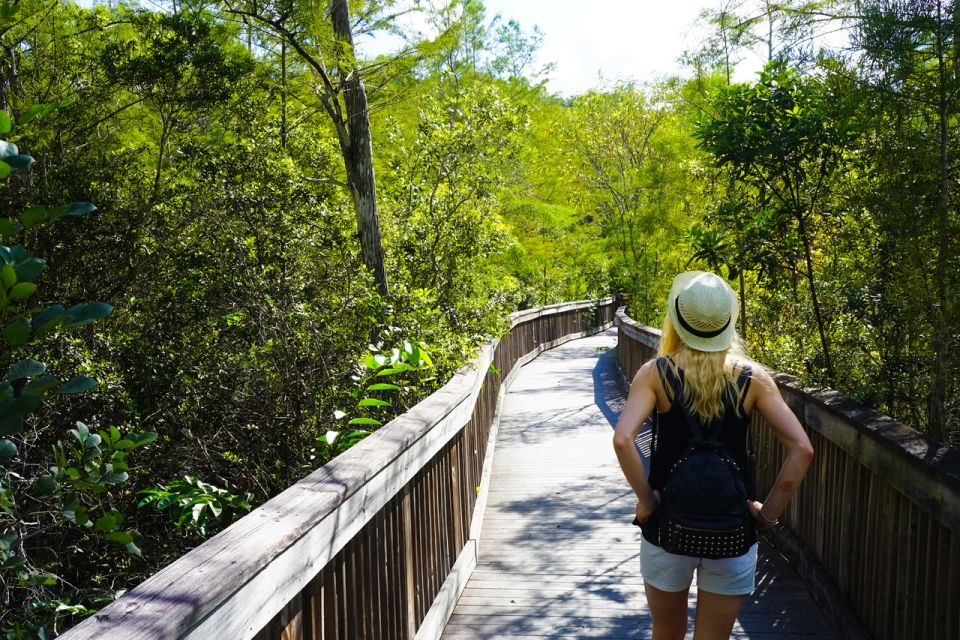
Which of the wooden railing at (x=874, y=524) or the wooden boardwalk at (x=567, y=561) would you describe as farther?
the wooden boardwalk at (x=567, y=561)

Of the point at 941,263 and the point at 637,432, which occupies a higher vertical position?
the point at 941,263

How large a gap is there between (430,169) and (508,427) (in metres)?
3.50

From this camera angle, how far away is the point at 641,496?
9.36 ft

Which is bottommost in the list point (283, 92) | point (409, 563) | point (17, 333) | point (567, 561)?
point (567, 561)

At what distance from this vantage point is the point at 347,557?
2.76 m

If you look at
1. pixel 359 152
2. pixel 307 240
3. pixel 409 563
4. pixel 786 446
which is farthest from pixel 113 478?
pixel 359 152

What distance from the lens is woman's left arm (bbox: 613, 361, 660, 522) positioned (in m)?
2.77

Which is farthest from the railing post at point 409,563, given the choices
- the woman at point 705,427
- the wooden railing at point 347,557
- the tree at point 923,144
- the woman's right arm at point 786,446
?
the tree at point 923,144

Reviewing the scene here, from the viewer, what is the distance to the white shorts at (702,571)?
8.99 feet

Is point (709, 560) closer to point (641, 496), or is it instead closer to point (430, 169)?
point (641, 496)

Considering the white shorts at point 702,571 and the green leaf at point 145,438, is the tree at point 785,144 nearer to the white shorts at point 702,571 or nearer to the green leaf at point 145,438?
the white shorts at point 702,571

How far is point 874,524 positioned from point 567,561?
7.59 ft

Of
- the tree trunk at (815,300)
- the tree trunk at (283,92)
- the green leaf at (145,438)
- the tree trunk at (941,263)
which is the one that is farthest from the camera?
the tree trunk at (283,92)

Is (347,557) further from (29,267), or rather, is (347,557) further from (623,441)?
(29,267)
